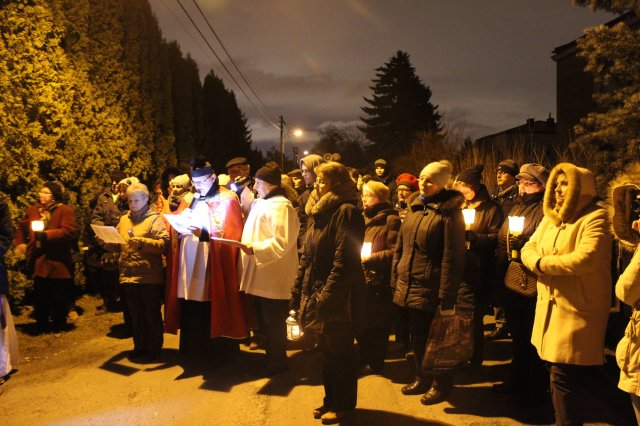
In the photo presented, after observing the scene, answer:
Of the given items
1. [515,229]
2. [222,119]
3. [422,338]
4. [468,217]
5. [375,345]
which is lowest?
[375,345]

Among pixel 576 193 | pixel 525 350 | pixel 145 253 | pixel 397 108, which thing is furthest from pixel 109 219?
pixel 397 108

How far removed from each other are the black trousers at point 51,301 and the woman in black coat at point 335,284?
4.93 metres

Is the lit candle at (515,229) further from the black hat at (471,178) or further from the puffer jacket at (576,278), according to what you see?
the black hat at (471,178)

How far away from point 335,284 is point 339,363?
735 millimetres

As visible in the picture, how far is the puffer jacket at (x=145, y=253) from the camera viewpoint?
6379mm

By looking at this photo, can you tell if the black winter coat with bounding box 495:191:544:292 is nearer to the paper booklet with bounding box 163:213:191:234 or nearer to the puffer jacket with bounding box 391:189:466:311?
the puffer jacket with bounding box 391:189:466:311

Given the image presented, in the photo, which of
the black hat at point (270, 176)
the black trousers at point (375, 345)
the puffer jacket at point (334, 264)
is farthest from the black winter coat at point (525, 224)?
the black hat at point (270, 176)

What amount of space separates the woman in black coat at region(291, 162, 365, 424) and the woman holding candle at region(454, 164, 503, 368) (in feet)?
4.43

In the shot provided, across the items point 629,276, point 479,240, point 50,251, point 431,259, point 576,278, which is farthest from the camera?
point 50,251

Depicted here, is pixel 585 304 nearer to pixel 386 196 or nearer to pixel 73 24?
pixel 386 196

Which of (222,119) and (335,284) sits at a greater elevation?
(222,119)

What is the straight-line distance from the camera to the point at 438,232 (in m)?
4.77

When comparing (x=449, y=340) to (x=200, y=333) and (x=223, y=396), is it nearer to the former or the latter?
(x=223, y=396)

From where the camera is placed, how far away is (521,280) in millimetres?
4715
